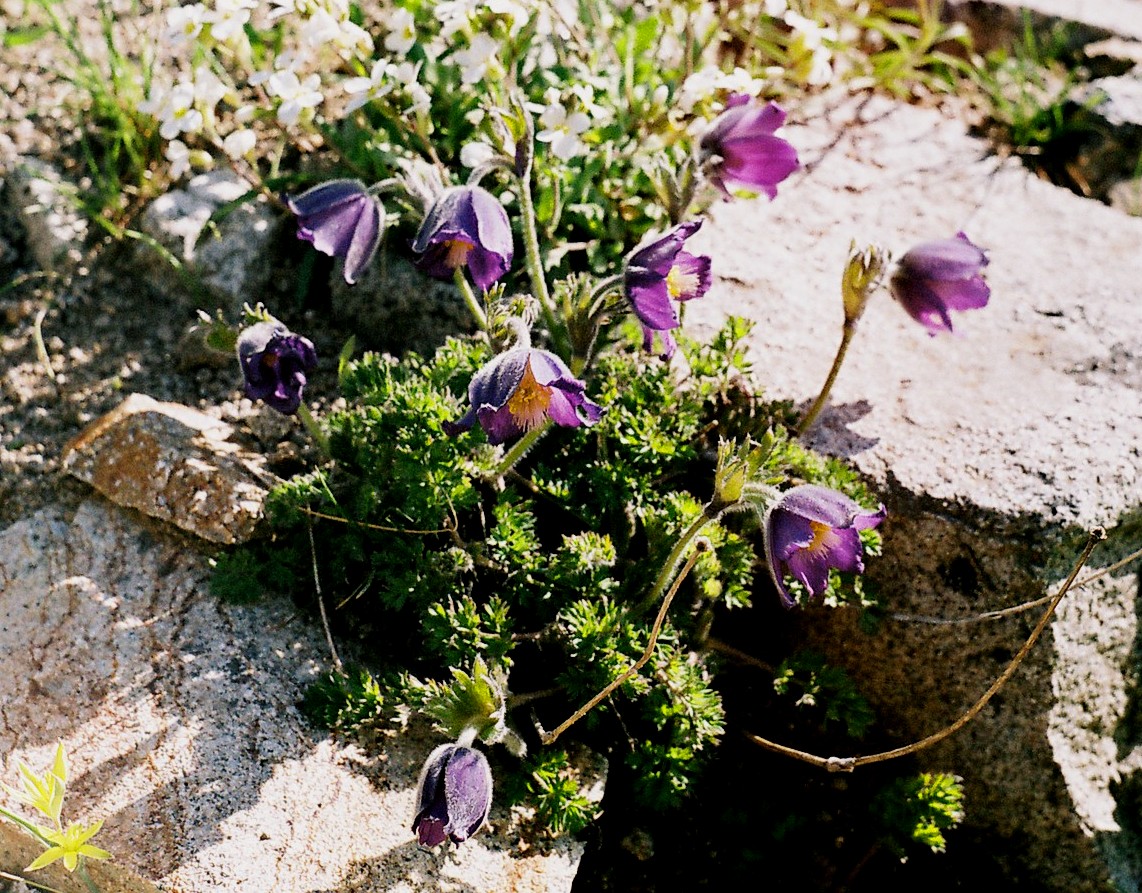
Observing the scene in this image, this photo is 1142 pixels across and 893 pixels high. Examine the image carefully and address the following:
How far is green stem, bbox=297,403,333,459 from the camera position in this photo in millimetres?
2730

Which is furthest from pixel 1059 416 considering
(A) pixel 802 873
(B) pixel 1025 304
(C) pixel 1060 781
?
(A) pixel 802 873

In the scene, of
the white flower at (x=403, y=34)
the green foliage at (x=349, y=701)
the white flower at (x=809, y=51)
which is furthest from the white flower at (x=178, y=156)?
the white flower at (x=809, y=51)

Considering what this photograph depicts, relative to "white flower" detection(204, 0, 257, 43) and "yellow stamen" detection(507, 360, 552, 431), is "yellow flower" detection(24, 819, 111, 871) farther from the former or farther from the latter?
"white flower" detection(204, 0, 257, 43)

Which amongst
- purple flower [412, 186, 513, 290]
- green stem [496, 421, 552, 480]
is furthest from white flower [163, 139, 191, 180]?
green stem [496, 421, 552, 480]

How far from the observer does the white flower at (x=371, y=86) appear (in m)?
2.84

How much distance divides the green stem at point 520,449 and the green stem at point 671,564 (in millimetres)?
369

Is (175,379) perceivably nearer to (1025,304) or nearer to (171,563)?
(171,563)

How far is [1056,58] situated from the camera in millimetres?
4363

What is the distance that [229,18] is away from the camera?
299 cm

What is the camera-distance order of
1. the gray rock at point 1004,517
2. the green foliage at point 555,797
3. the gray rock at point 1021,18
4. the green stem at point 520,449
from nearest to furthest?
the green foliage at point 555,797 < the green stem at point 520,449 < the gray rock at point 1004,517 < the gray rock at point 1021,18

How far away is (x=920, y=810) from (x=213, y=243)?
7.71 feet

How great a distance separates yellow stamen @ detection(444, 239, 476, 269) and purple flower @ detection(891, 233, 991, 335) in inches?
41.1

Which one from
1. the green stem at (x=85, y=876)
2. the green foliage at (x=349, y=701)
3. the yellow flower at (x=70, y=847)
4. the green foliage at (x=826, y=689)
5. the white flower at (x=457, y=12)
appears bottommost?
the green stem at (x=85, y=876)

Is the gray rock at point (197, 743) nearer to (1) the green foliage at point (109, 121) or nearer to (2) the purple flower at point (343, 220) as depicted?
(2) the purple flower at point (343, 220)
